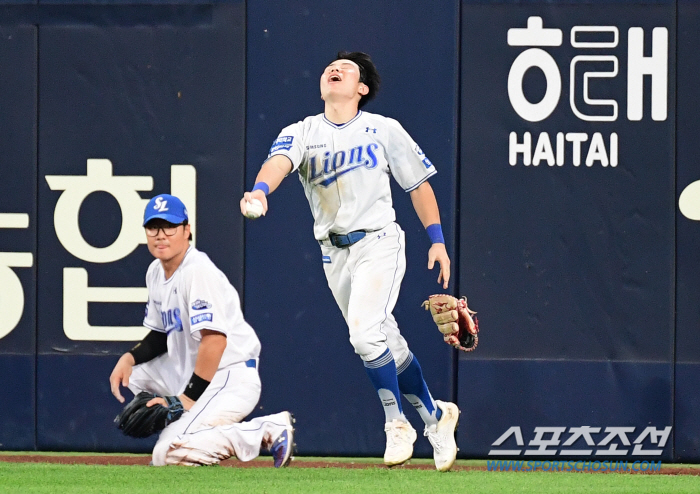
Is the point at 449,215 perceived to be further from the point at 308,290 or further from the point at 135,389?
the point at 135,389

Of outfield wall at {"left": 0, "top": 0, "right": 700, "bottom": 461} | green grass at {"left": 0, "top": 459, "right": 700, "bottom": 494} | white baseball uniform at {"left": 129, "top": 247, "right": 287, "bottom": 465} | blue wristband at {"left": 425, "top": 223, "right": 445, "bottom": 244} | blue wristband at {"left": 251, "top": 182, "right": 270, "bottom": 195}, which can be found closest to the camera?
green grass at {"left": 0, "top": 459, "right": 700, "bottom": 494}

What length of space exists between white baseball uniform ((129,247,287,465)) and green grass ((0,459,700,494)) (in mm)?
206

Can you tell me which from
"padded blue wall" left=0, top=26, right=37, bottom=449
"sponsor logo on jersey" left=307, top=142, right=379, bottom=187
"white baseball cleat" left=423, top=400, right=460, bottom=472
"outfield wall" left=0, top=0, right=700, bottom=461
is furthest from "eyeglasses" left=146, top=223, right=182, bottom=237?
"white baseball cleat" left=423, top=400, right=460, bottom=472

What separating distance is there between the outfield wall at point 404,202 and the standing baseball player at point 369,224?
3.45ft

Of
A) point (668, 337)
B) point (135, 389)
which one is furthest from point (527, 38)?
point (135, 389)

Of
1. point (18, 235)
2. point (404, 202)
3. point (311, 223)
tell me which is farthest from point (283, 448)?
point (18, 235)

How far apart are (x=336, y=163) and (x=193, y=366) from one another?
130 cm

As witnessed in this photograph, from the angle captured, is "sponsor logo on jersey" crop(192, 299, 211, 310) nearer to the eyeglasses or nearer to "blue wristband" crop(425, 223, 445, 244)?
the eyeglasses

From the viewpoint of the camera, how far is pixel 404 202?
631cm

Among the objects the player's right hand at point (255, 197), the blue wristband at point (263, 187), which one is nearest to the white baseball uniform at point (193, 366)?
the blue wristband at point (263, 187)

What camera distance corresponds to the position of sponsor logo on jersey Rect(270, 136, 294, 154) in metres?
4.93

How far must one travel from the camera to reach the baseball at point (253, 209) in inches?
167

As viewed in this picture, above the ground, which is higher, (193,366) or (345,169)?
(345,169)

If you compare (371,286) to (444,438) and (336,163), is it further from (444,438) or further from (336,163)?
(444,438)
